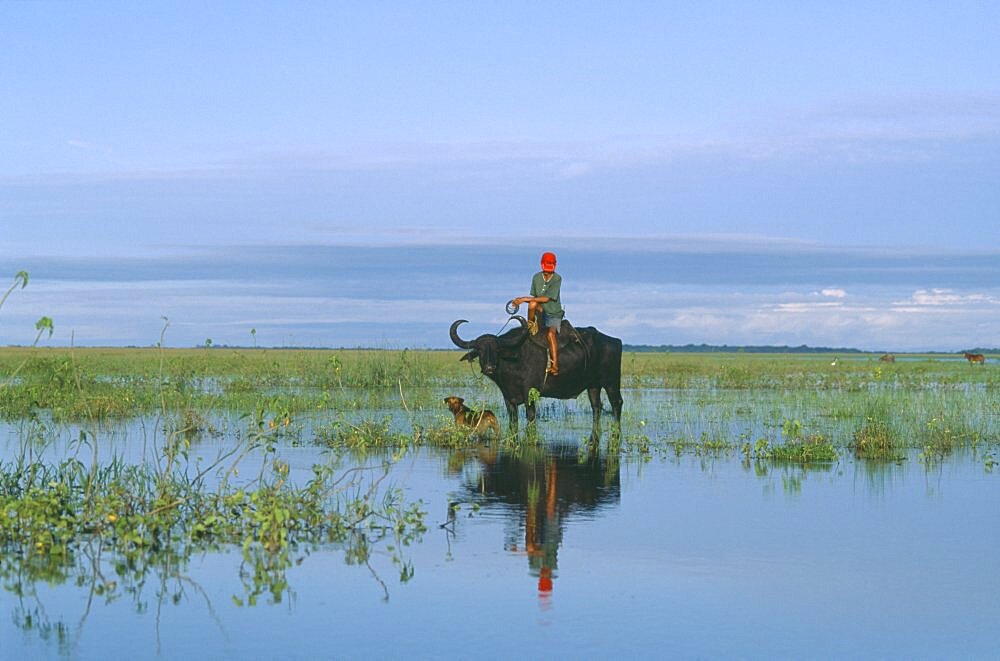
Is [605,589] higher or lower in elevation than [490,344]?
lower

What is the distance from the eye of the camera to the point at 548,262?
691 inches

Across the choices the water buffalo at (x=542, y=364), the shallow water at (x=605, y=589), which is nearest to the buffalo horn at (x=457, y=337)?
the water buffalo at (x=542, y=364)

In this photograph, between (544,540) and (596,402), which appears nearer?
(544,540)

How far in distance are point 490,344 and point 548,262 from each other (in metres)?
1.43

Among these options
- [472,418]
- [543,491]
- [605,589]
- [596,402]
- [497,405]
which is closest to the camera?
[605,589]

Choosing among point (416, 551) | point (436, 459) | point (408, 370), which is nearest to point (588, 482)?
point (436, 459)

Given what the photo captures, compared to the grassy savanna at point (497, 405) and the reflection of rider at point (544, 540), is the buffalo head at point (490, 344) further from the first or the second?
the reflection of rider at point (544, 540)

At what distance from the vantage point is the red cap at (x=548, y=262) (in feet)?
57.5

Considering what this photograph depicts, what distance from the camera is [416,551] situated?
29.7 feet

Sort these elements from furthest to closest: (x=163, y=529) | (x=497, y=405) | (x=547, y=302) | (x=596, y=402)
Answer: (x=497, y=405) < (x=596, y=402) < (x=547, y=302) < (x=163, y=529)

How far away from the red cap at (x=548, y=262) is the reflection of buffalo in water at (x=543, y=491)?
270 centimetres

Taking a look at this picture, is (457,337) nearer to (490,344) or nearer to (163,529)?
(490,344)

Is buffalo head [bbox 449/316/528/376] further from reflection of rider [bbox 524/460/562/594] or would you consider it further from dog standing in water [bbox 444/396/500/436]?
reflection of rider [bbox 524/460/562/594]

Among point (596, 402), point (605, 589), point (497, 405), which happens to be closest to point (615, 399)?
point (596, 402)
